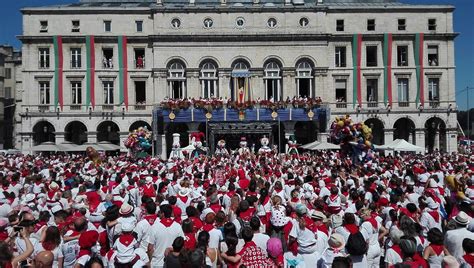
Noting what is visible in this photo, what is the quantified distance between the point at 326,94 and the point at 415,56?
393 inches

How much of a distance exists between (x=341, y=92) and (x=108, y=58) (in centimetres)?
2437

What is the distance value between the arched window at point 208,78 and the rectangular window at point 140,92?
20.5ft

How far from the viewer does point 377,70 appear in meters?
51.7

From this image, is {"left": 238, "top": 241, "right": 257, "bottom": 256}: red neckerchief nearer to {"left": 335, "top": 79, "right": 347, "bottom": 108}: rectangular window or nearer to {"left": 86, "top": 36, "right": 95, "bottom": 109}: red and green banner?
{"left": 335, "top": 79, "right": 347, "bottom": 108}: rectangular window

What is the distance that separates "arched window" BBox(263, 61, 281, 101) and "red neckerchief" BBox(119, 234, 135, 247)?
42.8m

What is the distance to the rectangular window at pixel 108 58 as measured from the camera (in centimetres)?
5125

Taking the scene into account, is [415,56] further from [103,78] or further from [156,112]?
[103,78]

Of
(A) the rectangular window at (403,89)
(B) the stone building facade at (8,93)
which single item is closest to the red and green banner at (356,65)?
(A) the rectangular window at (403,89)

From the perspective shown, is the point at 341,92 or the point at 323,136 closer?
the point at 323,136

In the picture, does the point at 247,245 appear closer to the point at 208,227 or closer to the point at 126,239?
the point at 208,227

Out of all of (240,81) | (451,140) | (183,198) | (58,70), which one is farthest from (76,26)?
(183,198)

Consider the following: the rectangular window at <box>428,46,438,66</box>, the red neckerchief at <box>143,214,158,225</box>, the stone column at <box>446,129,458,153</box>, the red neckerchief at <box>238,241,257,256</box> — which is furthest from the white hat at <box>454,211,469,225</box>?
the rectangular window at <box>428,46,438,66</box>

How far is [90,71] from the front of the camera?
50.8 m

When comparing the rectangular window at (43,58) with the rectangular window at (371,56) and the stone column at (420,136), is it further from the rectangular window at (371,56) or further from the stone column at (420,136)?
the stone column at (420,136)
